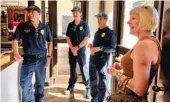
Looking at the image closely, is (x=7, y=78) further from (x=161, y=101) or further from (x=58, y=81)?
(x=58, y=81)

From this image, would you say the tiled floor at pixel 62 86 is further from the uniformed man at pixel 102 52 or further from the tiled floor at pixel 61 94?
the uniformed man at pixel 102 52

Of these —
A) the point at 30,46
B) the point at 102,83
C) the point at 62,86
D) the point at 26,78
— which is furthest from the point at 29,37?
the point at 62,86

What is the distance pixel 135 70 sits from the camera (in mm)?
1104

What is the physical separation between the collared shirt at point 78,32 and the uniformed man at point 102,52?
43cm

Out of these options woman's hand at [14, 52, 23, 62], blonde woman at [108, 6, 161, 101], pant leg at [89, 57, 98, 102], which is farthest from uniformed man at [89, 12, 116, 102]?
blonde woman at [108, 6, 161, 101]

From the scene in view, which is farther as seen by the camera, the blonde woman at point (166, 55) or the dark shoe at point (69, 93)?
the dark shoe at point (69, 93)

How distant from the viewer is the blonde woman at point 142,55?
42.4 inches

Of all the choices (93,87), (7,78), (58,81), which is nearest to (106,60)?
(93,87)

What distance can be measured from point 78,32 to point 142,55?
2.07 m

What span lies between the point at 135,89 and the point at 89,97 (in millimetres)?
2077

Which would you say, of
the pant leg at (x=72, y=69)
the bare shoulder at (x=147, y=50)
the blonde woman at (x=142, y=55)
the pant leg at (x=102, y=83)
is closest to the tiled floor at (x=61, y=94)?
the pant leg at (x=72, y=69)

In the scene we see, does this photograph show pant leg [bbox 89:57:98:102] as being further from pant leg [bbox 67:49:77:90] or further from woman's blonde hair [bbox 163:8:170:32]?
woman's blonde hair [bbox 163:8:170:32]

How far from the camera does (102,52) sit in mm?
2602

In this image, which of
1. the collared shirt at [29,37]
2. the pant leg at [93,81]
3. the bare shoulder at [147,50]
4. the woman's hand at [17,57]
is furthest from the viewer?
the pant leg at [93,81]
